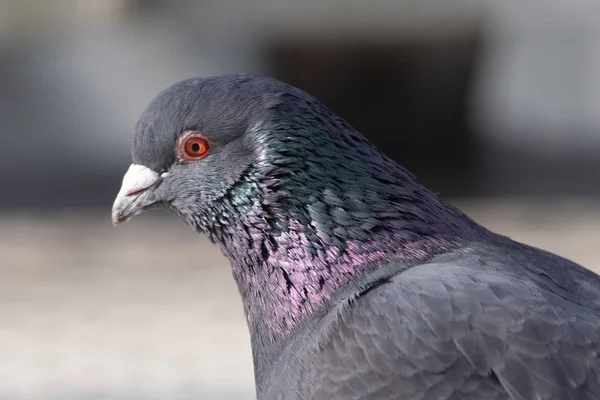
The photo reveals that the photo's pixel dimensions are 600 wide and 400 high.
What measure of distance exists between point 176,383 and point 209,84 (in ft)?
11.4

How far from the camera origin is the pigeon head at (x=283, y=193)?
329 cm

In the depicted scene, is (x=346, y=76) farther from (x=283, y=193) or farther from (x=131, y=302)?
(x=283, y=193)

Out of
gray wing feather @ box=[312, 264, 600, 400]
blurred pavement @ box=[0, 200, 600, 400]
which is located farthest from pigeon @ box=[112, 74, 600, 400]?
blurred pavement @ box=[0, 200, 600, 400]

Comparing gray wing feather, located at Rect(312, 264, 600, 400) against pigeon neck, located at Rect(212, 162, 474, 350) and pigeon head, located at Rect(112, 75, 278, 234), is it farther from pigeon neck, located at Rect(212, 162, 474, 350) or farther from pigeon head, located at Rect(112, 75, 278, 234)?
pigeon head, located at Rect(112, 75, 278, 234)

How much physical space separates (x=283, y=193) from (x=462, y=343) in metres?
0.87

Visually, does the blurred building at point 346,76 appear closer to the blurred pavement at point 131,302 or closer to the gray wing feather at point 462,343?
the blurred pavement at point 131,302

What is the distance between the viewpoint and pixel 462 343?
9.25 feet

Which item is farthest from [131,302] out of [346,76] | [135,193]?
[346,76]

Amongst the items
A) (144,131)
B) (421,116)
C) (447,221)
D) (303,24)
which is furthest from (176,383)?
(421,116)

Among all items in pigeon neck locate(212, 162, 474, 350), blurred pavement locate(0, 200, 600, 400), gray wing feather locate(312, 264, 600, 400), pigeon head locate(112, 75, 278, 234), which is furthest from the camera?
blurred pavement locate(0, 200, 600, 400)

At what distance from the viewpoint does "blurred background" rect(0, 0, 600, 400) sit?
7559 mm

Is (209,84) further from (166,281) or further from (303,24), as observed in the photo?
(303,24)

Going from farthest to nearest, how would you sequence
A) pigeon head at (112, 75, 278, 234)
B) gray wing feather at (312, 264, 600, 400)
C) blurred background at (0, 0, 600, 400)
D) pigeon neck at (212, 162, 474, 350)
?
blurred background at (0, 0, 600, 400) → pigeon head at (112, 75, 278, 234) → pigeon neck at (212, 162, 474, 350) → gray wing feather at (312, 264, 600, 400)

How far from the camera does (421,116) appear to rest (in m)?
15.3
